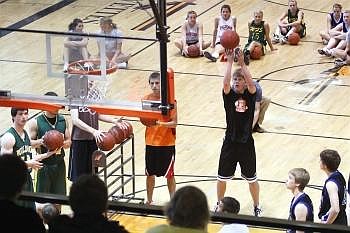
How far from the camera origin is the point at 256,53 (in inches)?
610

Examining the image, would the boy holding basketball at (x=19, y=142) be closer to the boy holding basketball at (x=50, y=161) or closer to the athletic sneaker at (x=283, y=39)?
the boy holding basketball at (x=50, y=161)

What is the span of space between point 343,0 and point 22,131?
454 inches

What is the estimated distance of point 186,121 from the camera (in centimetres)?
1285

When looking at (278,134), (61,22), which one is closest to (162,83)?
(278,134)

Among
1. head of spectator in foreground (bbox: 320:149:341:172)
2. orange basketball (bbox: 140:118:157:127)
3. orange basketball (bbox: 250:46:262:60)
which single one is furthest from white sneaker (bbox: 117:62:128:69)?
orange basketball (bbox: 250:46:262:60)

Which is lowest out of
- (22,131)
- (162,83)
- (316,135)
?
(316,135)

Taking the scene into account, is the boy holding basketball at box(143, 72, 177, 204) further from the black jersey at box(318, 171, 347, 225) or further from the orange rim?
the black jersey at box(318, 171, 347, 225)

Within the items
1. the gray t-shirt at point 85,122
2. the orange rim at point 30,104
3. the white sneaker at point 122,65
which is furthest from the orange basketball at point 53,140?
the white sneaker at point 122,65

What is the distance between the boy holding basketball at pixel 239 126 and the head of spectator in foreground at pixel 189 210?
505cm

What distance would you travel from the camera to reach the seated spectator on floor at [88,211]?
404 cm

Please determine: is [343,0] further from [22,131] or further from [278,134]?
[22,131]

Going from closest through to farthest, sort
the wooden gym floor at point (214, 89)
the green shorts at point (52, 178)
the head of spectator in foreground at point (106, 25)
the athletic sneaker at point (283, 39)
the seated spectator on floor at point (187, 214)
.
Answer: the seated spectator on floor at point (187, 214) < the green shorts at point (52, 178) < the wooden gym floor at point (214, 89) < the head of spectator in foreground at point (106, 25) < the athletic sneaker at point (283, 39)

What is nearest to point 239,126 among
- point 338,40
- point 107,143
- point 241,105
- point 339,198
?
point 241,105

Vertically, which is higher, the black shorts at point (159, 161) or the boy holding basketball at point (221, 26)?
the boy holding basketball at point (221, 26)
